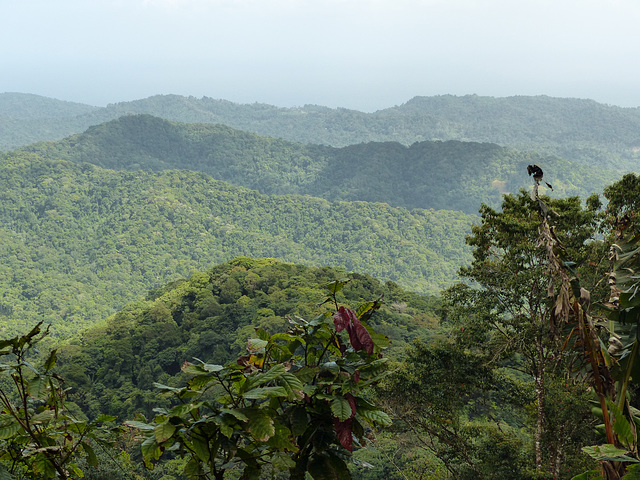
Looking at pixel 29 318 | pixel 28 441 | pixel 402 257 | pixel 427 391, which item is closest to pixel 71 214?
pixel 29 318

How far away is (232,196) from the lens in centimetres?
8438

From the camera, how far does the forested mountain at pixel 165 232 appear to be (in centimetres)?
6209

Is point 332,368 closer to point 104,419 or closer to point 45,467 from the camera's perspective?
point 104,419

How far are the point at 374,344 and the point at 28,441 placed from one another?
113 centimetres

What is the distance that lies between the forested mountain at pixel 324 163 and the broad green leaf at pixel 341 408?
98910 millimetres

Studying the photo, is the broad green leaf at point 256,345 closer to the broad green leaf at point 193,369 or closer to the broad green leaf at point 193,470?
the broad green leaf at point 193,369

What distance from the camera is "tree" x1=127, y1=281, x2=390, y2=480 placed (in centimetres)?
118

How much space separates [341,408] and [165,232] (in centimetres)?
7376

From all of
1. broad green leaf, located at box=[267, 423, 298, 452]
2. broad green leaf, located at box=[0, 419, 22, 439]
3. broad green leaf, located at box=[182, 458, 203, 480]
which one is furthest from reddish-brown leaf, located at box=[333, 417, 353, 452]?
broad green leaf, located at box=[0, 419, 22, 439]

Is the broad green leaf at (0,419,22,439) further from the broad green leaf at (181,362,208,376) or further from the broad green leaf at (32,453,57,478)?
the broad green leaf at (181,362,208,376)

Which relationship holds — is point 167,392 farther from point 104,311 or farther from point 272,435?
point 104,311

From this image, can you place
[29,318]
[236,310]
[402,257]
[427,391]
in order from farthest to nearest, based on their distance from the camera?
[402,257] < [29,318] < [236,310] < [427,391]

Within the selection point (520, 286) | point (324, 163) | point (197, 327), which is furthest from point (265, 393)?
point (324, 163)

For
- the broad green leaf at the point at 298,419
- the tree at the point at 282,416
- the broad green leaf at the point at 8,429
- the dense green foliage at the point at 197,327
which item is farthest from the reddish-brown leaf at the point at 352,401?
the dense green foliage at the point at 197,327
